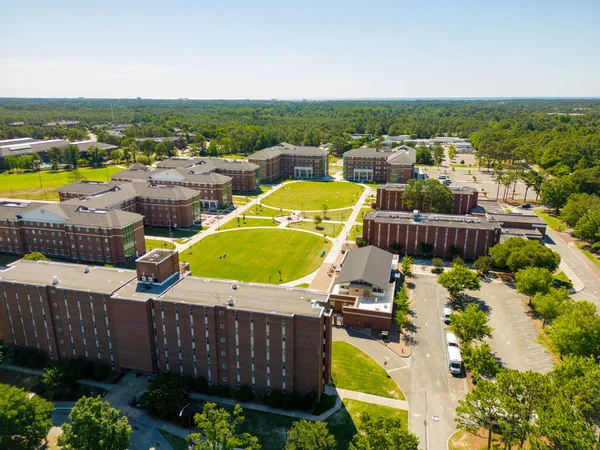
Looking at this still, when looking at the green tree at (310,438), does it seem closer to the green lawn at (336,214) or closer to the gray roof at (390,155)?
the green lawn at (336,214)

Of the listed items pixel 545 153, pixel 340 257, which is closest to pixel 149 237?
pixel 340 257

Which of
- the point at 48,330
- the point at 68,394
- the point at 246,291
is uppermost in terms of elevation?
the point at 246,291

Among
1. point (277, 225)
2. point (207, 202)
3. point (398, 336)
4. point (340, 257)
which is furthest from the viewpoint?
point (207, 202)

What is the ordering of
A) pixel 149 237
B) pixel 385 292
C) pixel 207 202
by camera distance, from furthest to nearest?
pixel 207 202 < pixel 149 237 < pixel 385 292

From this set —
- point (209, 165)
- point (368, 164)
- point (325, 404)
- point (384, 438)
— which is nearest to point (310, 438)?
point (384, 438)

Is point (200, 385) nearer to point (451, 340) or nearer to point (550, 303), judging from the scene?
point (451, 340)

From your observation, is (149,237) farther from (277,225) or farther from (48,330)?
(48,330)
